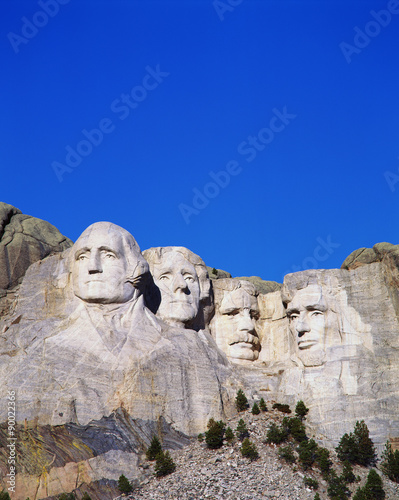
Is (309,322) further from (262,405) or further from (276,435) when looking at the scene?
(276,435)

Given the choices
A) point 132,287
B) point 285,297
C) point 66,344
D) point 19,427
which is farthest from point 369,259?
point 19,427

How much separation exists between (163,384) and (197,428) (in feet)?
6.06

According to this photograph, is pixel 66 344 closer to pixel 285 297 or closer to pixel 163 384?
pixel 163 384

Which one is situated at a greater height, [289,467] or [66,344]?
[66,344]

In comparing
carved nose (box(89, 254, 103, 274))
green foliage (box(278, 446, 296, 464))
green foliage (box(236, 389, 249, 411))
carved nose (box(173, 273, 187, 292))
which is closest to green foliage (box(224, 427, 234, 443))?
green foliage (box(278, 446, 296, 464))

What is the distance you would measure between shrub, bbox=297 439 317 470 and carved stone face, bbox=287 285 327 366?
14.3 ft

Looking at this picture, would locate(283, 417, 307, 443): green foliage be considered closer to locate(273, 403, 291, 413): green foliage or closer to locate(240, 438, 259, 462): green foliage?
locate(273, 403, 291, 413): green foliage

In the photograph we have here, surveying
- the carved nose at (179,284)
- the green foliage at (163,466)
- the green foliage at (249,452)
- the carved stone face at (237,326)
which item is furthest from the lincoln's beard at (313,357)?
the green foliage at (163,466)

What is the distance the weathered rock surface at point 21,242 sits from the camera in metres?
41.5

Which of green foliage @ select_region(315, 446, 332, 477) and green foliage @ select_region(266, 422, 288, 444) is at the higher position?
green foliage @ select_region(266, 422, 288, 444)

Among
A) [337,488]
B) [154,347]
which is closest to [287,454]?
[337,488]

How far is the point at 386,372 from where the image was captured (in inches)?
1531

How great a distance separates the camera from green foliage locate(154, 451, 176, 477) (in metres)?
34.4

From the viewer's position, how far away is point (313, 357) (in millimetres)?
39812
